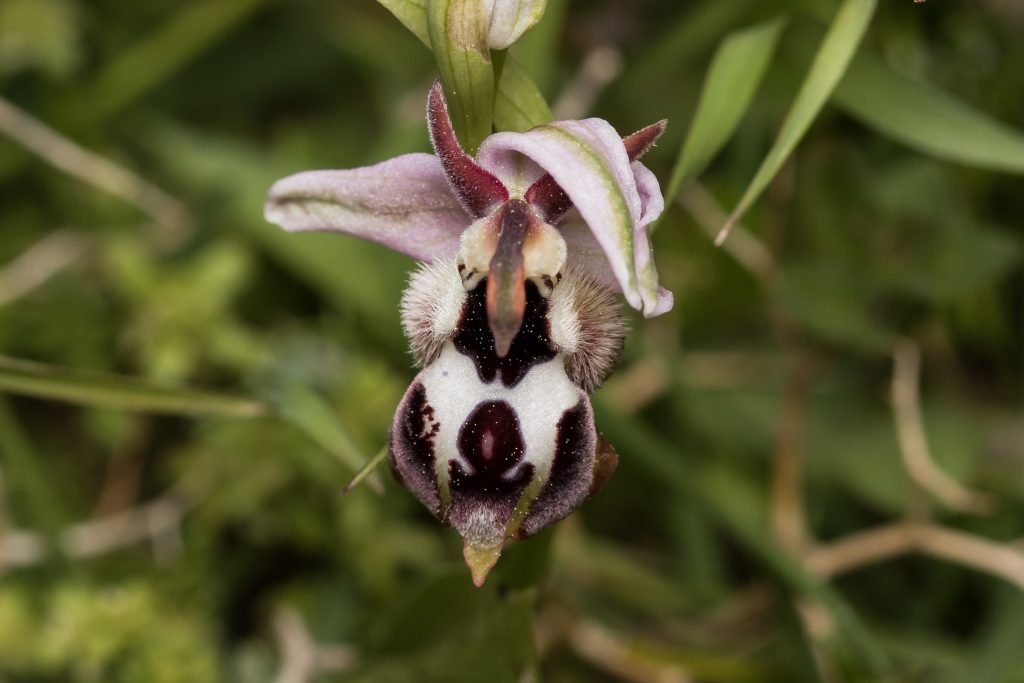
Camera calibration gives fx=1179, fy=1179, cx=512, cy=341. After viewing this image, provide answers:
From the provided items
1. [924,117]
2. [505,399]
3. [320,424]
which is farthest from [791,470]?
[505,399]

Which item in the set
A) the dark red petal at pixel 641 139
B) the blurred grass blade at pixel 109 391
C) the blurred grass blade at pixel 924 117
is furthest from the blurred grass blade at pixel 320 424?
the blurred grass blade at pixel 924 117

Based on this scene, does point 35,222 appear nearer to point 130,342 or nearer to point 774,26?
point 130,342

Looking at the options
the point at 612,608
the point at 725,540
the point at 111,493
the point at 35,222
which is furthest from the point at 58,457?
the point at 725,540

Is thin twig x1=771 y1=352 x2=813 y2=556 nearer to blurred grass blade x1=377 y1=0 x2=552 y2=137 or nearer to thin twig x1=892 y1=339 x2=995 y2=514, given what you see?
thin twig x1=892 y1=339 x2=995 y2=514

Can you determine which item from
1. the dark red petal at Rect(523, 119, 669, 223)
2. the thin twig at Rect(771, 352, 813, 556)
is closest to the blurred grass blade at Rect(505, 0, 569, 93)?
the thin twig at Rect(771, 352, 813, 556)

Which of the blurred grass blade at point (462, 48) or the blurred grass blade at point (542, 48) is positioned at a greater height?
the blurred grass blade at point (462, 48)

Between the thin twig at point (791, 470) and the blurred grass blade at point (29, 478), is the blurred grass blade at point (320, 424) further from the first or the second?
the thin twig at point (791, 470)
